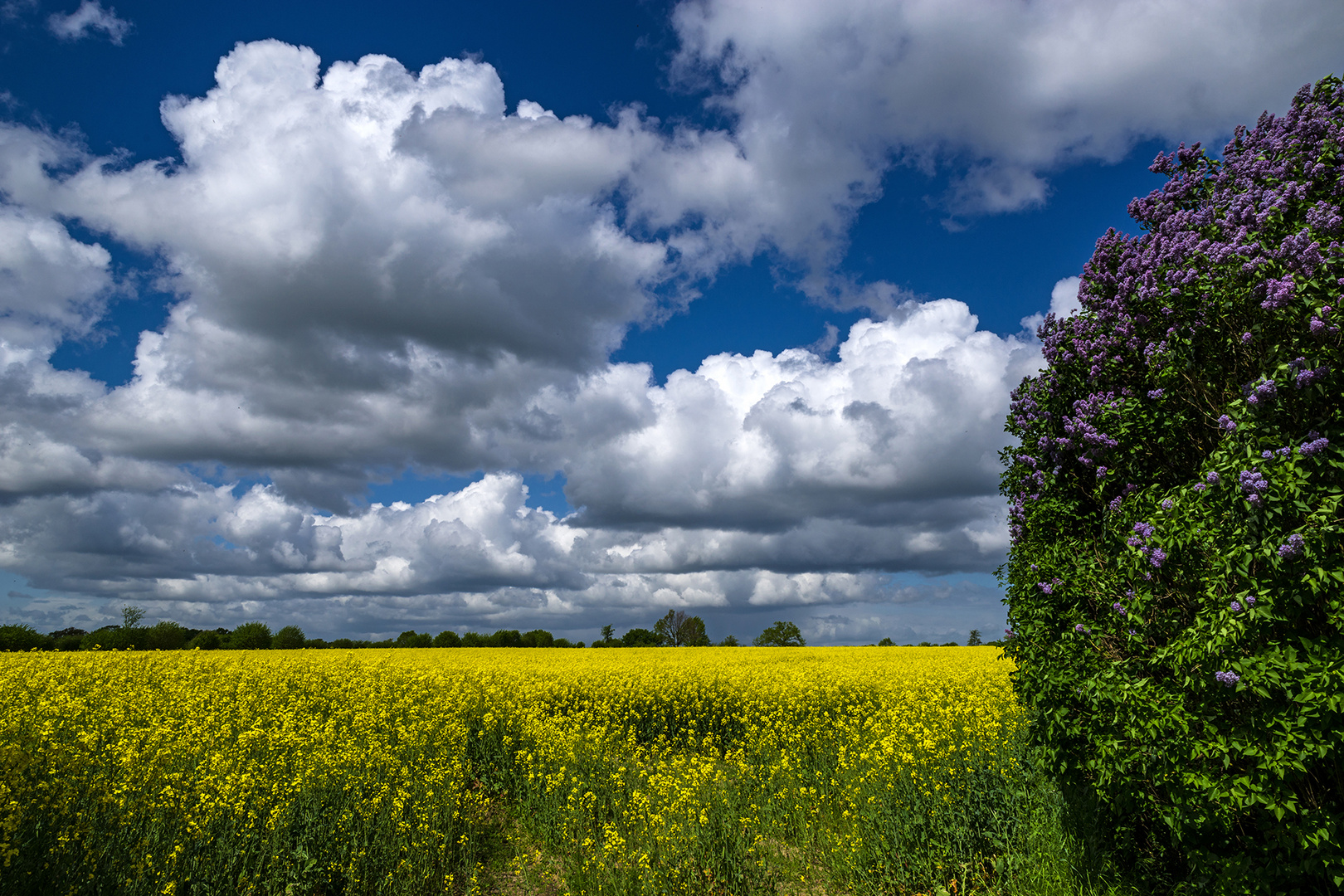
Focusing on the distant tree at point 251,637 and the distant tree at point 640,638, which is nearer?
the distant tree at point 251,637

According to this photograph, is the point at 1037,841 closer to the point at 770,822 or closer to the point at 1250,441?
the point at 770,822

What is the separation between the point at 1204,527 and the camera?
14.7 feet

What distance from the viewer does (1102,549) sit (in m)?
6.35

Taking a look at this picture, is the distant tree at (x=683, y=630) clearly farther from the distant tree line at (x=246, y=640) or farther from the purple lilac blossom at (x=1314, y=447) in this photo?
the purple lilac blossom at (x=1314, y=447)

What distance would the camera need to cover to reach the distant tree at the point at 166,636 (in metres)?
37.6

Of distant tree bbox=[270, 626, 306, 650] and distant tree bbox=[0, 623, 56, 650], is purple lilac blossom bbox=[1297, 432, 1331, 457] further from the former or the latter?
distant tree bbox=[270, 626, 306, 650]

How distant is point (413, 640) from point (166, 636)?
16.7m

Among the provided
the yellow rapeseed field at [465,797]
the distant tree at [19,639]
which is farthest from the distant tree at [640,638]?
the yellow rapeseed field at [465,797]

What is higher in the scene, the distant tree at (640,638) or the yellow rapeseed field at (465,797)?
the yellow rapeseed field at (465,797)

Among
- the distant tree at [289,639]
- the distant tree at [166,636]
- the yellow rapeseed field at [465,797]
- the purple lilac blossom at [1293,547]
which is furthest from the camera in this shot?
the distant tree at [289,639]

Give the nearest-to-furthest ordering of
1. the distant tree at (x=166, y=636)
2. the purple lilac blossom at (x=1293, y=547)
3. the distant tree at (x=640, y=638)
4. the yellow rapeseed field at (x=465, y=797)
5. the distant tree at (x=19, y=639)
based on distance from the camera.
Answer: the purple lilac blossom at (x=1293, y=547)
the yellow rapeseed field at (x=465, y=797)
the distant tree at (x=19, y=639)
the distant tree at (x=166, y=636)
the distant tree at (x=640, y=638)

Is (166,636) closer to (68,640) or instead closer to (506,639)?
(68,640)

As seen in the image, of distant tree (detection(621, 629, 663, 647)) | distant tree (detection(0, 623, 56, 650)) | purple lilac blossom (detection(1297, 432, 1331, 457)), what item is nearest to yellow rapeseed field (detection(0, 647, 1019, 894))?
purple lilac blossom (detection(1297, 432, 1331, 457))

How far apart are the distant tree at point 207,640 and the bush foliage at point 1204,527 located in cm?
4613
